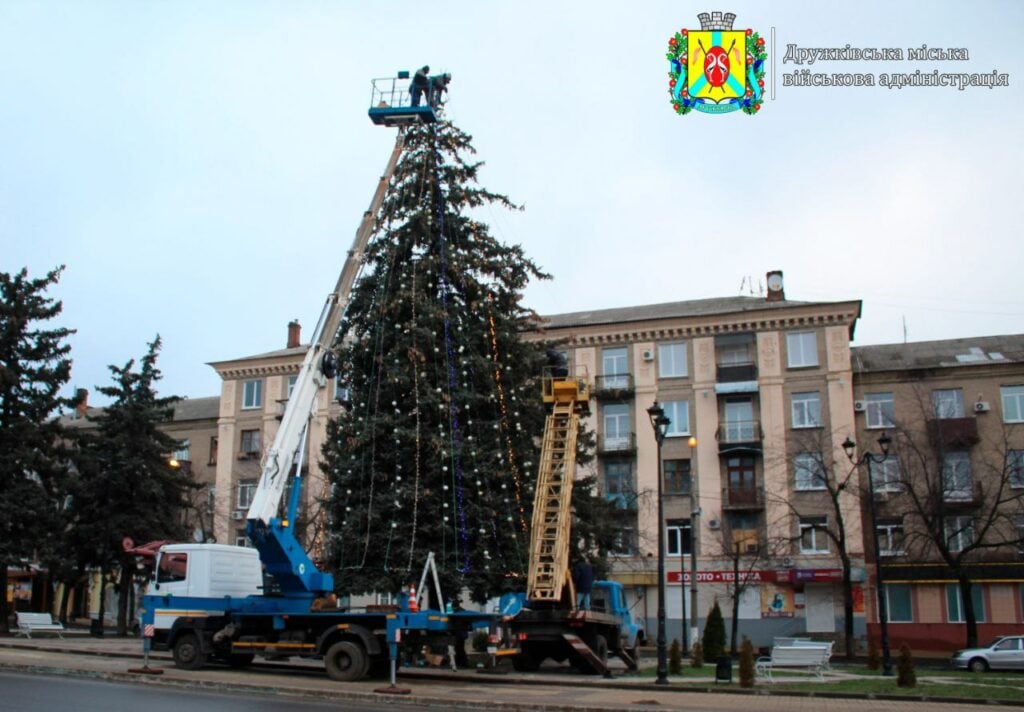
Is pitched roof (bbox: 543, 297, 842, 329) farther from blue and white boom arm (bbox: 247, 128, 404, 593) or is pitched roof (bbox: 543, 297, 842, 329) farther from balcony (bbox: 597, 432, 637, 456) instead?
blue and white boom arm (bbox: 247, 128, 404, 593)

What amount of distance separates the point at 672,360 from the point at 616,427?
436cm

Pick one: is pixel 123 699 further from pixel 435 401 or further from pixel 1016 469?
pixel 1016 469

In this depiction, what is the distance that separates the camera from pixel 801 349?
46.4 m

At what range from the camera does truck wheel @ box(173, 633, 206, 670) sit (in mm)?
21734

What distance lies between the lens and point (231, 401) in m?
57.2

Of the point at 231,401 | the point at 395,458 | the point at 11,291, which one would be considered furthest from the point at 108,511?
the point at 395,458

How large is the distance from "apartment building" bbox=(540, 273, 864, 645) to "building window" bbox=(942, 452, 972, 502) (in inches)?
164

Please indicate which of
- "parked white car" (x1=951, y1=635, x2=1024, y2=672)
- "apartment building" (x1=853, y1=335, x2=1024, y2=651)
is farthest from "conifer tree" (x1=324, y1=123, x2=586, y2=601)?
"apartment building" (x1=853, y1=335, x2=1024, y2=651)

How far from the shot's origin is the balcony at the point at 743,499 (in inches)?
1780

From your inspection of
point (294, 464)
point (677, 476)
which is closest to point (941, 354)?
point (677, 476)

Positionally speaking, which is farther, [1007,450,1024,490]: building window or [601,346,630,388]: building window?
[601,346,630,388]: building window

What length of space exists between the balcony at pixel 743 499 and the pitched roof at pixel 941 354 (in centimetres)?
819

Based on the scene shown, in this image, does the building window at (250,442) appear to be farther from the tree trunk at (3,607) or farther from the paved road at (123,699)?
the paved road at (123,699)

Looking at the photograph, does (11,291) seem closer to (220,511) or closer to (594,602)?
(220,511)
